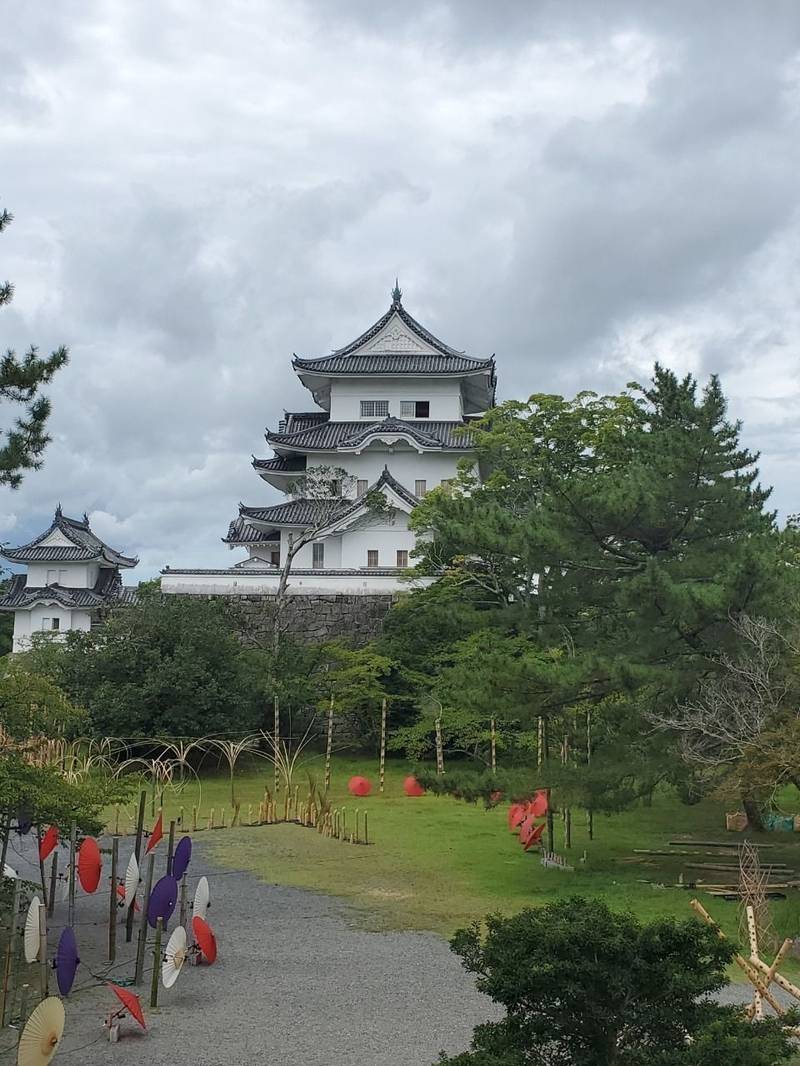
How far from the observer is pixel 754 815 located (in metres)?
15.5

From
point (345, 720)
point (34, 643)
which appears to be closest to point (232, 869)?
point (345, 720)

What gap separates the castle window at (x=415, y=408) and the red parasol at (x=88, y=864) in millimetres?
26029

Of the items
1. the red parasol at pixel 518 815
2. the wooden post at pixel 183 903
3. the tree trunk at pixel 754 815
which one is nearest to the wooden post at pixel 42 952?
the wooden post at pixel 183 903

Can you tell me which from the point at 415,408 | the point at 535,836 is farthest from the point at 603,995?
the point at 415,408

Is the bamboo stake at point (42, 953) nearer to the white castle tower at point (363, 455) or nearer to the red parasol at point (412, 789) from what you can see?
the red parasol at point (412, 789)

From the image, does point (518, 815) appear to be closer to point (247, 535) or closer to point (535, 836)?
point (535, 836)

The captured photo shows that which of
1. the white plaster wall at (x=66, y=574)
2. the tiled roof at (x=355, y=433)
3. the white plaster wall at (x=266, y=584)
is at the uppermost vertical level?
the tiled roof at (x=355, y=433)

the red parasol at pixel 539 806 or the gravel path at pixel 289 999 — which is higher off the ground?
the red parasol at pixel 539 806

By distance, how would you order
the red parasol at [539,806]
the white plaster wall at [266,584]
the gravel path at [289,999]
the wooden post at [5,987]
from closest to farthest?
the gravel path at [289,999] → the wooden post at [5,987] → the red parasol at [539,806] → the white plaster wall at [266,584]

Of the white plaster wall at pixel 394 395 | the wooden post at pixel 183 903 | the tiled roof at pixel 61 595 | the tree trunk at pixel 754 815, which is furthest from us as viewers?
the white plaster wall at pixel 394 395

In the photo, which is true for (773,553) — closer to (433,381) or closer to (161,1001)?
(161,1001)

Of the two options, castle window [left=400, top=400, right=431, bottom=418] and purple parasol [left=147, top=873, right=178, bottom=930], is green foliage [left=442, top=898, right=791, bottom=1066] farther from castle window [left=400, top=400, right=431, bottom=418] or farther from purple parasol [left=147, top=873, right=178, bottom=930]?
castle window [left=400, top=400, right=431, bottom=418]

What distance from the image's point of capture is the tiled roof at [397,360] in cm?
3481

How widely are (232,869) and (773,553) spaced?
27.1 feet
